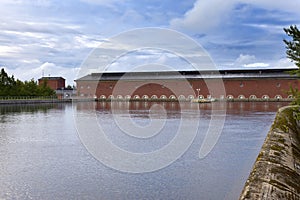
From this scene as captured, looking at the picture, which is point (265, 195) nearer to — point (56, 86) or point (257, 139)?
point (257, 139)

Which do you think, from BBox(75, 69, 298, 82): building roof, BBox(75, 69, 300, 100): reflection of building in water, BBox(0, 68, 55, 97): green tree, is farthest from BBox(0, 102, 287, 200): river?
BBox(75, 69, 298, 82): building roof

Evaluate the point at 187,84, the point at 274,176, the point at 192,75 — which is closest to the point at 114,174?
the point at 274,176

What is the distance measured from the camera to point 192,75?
170 ft

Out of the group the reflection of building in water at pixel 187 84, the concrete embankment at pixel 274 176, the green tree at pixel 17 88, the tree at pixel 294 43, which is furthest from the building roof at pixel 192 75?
the concrete embankment at pixel 274 176

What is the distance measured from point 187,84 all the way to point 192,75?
6.08ft

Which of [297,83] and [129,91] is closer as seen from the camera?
[297,83]

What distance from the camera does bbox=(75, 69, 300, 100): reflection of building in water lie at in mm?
46844

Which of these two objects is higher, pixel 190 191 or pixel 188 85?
pixel 188 85

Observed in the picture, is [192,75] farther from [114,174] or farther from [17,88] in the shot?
[114,174]

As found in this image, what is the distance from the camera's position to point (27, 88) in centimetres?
4691

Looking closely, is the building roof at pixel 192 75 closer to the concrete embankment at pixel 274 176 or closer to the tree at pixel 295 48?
the tree at pixel 295 48

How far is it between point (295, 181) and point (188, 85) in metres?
46.4

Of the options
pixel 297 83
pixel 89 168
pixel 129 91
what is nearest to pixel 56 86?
pixel 129 91

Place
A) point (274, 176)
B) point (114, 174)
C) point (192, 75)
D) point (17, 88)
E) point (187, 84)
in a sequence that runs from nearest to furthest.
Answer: point (274, 176)
point (114, 174)
point (17, 88)
point (187, 84)
point (192, 75)
